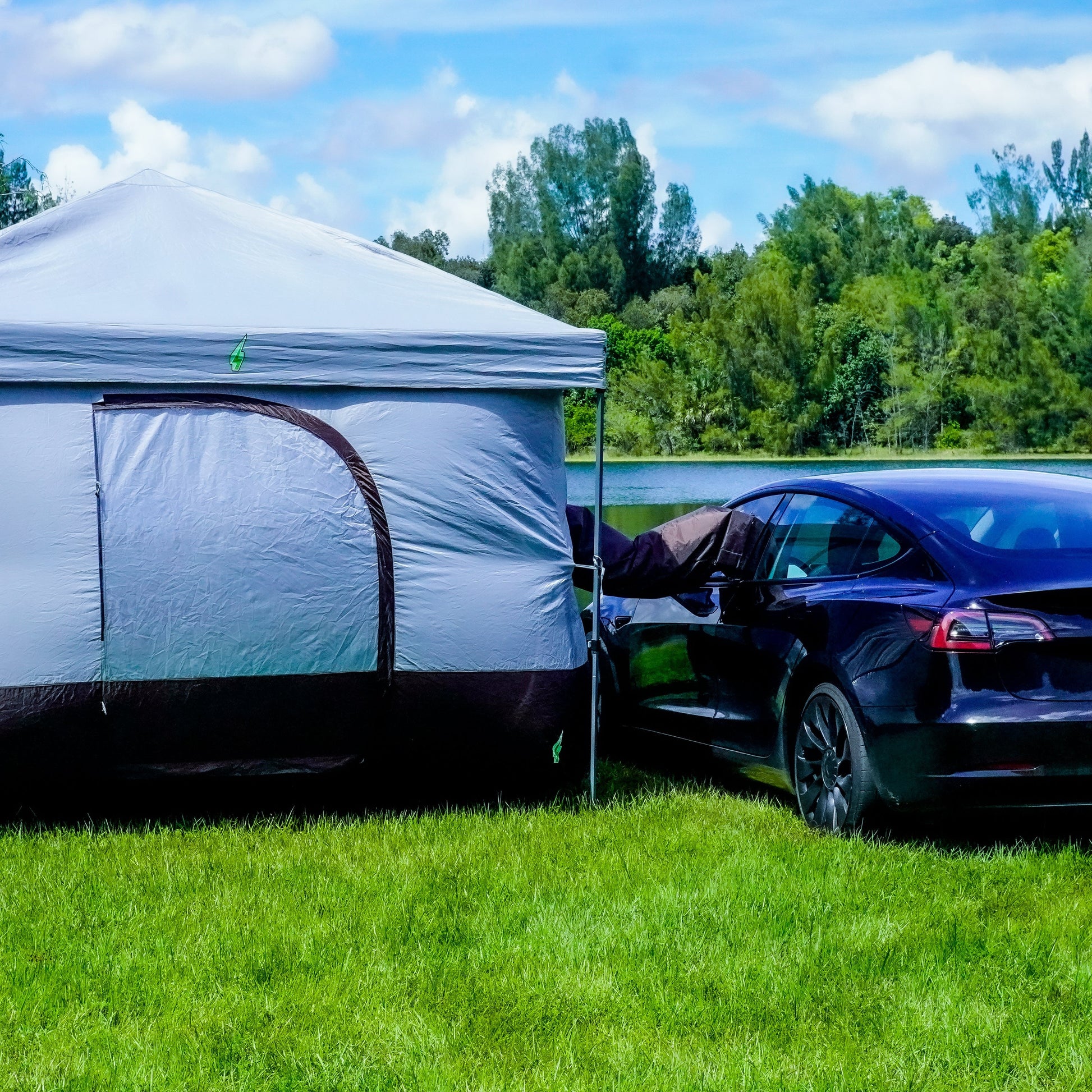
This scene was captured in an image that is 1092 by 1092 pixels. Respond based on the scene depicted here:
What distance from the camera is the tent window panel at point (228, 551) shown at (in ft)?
20.3

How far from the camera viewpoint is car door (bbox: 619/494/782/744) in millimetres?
7086

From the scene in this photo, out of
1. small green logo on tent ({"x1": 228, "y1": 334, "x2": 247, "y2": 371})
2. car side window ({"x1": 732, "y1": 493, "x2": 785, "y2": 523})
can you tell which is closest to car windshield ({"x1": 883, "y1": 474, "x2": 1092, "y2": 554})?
car side window ({"x1": 732, "y1": 493, "x2": 785, "y2": 523})

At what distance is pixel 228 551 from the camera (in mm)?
6238

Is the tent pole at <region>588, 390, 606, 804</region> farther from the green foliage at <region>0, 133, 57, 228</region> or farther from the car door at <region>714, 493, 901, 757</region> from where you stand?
the green foliage at <region>0, 133, 57, 228</region>

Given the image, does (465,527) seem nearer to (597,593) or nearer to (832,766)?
(597,593)

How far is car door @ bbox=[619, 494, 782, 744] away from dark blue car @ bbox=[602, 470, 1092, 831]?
0.04ft

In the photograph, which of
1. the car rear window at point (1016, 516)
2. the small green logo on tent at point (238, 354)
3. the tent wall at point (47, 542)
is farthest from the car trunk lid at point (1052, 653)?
the tent wall at point (47, 542)

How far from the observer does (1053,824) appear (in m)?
6.29

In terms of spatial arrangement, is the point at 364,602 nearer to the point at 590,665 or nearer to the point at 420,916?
the point at 590,665

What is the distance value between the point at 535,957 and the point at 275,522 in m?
2.41

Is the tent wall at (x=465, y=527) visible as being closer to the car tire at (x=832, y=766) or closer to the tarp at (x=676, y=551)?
the tarp at (x=676, y=551)

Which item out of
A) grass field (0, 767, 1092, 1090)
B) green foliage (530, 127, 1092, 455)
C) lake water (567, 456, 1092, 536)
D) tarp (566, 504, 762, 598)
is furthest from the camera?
green foliage (530, 127, 1092, 455)

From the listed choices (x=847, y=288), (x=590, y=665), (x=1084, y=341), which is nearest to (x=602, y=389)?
(x=590, y=665)

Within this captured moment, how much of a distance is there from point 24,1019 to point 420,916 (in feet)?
4.33
